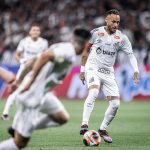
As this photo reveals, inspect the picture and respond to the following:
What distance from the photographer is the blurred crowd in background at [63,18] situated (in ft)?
84.4

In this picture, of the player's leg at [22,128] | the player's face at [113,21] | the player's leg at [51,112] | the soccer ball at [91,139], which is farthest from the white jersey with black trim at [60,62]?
the player's face at [113,21]

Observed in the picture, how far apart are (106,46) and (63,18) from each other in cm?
1580

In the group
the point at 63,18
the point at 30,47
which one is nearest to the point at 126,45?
the point at 30,47

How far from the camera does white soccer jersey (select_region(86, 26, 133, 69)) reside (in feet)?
37.5

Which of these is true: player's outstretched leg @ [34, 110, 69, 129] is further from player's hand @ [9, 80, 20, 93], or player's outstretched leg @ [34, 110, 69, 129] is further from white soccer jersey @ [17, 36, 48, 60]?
white soccer jersey @ [17, 36, 48, 60]

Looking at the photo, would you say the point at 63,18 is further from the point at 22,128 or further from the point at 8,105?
the point at 22,128

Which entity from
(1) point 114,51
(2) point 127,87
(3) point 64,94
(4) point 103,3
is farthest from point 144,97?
(1) point 114,51

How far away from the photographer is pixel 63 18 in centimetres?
2705

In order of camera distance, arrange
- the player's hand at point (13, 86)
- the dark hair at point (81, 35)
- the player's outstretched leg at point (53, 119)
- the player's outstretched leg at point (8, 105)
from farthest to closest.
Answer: the player's outstretched leg at point (8, 105) < the player's outstretched leg at point (53, 119) < the dark hair at point (81, 35) < the player's hand at point (13, 86)

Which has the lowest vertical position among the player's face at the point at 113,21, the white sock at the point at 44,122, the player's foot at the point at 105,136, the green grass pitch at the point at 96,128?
the green grass pitch at the point at 96,128

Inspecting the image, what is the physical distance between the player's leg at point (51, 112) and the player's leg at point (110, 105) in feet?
9.28

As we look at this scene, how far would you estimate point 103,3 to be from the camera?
2742 cm

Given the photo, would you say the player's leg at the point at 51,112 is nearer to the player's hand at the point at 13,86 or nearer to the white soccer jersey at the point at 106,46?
the player's hand at the point at 13,86

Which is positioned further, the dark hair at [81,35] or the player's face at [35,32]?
the player's face at [35,32]
